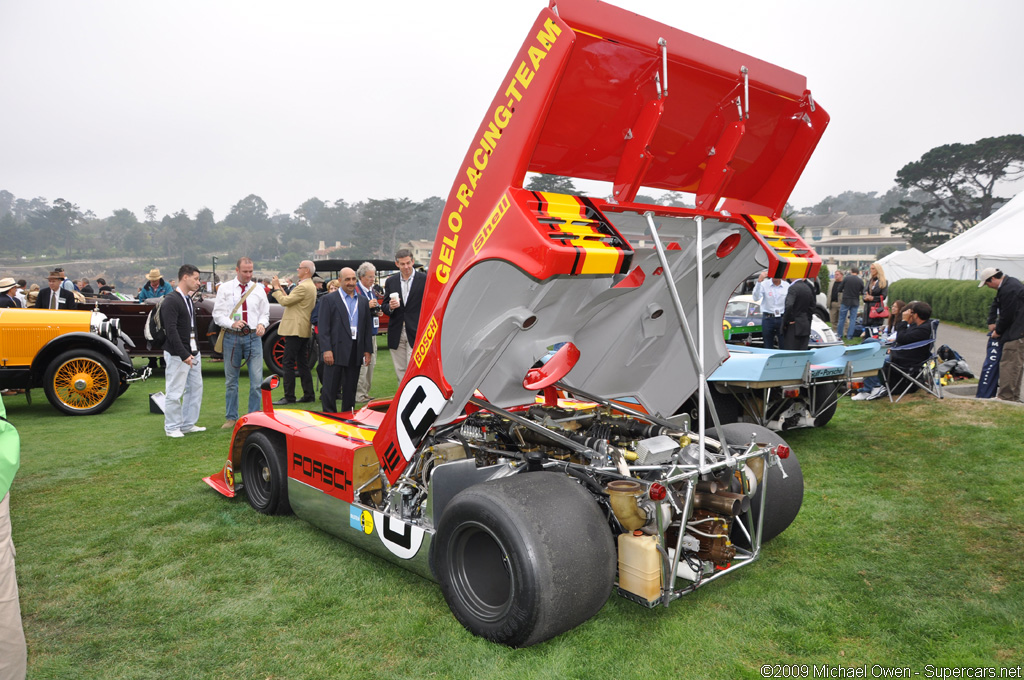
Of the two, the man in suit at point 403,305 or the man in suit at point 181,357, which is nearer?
the man in suit at point 181,357

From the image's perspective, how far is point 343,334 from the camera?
6.93 meters

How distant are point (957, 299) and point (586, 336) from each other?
69.8ft

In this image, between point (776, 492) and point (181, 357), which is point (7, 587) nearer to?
point (776, 492)

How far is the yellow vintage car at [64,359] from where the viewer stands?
8.40 metres

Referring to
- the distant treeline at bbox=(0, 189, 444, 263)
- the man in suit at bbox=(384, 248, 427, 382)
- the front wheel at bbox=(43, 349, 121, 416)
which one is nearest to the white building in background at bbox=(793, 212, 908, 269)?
the distant treeline at bbox=(0, 189, 444, 263)

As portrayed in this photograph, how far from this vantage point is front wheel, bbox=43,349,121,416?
8469 mm

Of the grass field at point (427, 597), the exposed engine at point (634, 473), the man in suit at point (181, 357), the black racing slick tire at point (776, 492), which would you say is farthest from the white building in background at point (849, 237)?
the exposed engine at point (634, 473)

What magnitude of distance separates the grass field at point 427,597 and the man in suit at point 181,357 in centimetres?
152

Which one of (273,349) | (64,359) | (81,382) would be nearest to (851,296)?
(273,349)

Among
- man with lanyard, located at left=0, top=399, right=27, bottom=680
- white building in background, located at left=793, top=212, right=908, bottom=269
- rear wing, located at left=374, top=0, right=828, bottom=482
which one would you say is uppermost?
white building in background, located at left=793, top=212, right=908, bottom=269

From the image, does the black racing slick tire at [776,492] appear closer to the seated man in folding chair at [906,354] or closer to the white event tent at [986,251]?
the seated man in folding chair at [906,354]

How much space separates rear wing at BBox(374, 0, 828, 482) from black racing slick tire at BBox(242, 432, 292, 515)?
4.08 feet

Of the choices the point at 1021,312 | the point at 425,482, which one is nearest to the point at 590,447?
the point at 425,482

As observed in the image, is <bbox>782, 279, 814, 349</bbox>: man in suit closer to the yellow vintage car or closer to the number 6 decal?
the number 6 decal
